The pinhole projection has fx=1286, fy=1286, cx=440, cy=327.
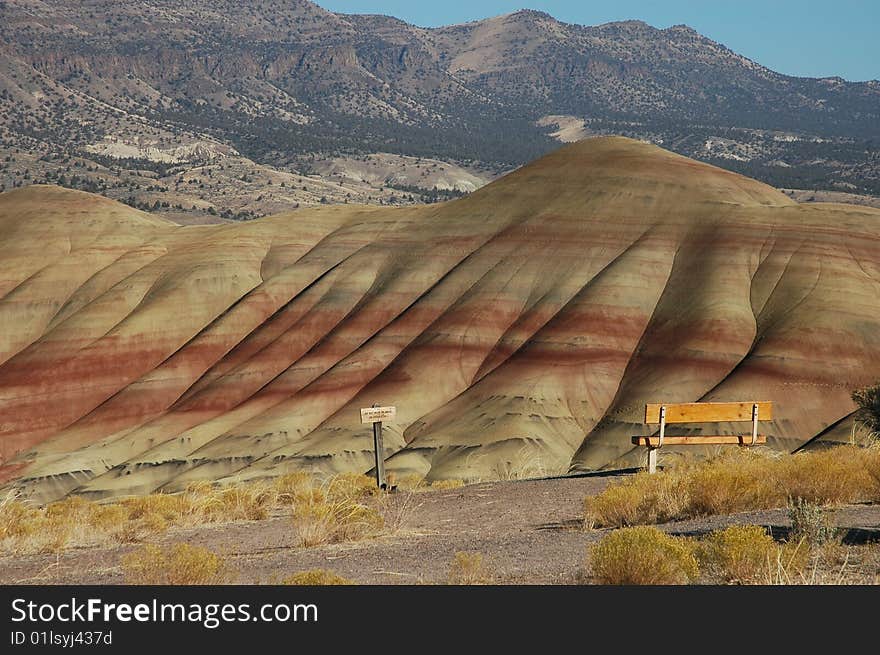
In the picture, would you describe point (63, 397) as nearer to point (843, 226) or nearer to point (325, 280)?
point (325, 280)

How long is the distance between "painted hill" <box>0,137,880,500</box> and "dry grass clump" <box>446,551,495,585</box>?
37353 millimetres

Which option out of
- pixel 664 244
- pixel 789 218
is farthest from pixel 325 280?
pixel 789 218

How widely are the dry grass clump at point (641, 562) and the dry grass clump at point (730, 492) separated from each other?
18.2 ft

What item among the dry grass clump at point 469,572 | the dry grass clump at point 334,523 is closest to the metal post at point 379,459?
the dry grass clump at point 334,523

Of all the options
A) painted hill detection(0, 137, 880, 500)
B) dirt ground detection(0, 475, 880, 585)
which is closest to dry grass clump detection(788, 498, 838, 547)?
dirt ground detection(0, 475, 880, 585)

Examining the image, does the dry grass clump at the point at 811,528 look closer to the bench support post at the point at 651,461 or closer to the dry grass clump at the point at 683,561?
the dry grass clump at the point at 683,561

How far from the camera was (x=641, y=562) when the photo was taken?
1309 centimetres

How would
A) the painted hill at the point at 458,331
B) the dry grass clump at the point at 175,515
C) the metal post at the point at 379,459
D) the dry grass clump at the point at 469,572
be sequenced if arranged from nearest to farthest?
the dry grass clump at the point at 469,572 → the dry grass clump at the point at 175,515 → the metal post at the point at 379,459 → the painted hill at the point at 458,331

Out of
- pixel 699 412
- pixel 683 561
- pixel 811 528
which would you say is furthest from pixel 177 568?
pixel 699 412

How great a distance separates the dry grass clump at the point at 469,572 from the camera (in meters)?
13.9

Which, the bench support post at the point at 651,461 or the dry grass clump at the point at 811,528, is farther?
the bench support post at the point at 651,461

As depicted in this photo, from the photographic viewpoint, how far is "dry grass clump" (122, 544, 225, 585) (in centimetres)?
1426

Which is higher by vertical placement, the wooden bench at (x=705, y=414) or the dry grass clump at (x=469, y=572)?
the dry grass clump at (x=469, y=572)

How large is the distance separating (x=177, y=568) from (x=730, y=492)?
8752mm
